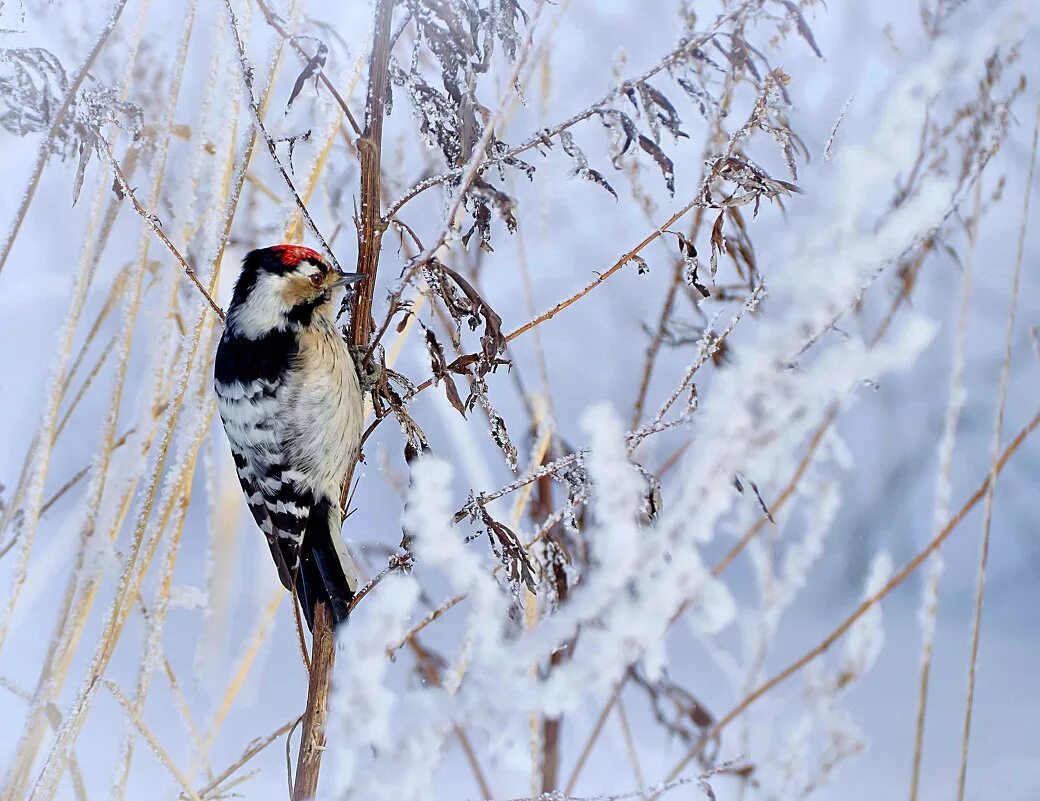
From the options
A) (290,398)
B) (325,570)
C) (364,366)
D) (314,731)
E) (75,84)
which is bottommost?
(314,731)

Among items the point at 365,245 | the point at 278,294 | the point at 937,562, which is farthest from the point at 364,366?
the point at 937,562

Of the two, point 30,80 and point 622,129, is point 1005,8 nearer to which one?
point 622,129

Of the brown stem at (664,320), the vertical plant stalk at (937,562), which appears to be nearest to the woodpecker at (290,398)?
the brown stem at (664,320)

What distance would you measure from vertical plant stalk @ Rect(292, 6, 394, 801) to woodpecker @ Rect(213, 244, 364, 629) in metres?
0.28

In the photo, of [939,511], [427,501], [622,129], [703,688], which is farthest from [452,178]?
[703,688]

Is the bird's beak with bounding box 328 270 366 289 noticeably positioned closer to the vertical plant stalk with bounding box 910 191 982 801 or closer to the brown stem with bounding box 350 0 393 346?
the brown stem with bounding box 350 0 393 346

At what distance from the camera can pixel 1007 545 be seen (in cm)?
268

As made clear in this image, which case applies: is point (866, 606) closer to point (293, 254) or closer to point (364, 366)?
point (364, 366)

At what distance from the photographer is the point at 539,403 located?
1.55 m

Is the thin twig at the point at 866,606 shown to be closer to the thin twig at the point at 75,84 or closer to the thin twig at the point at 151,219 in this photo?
the thin twig at the point at 151,219

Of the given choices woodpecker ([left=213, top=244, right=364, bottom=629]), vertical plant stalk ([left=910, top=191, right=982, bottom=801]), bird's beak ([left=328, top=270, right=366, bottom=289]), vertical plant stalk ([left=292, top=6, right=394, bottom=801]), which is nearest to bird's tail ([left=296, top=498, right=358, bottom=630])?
woodpecker ([left=213, top=244, right=364, bottom=629])

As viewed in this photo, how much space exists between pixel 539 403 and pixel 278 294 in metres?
0.49

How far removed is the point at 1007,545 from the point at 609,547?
2690 millimetres

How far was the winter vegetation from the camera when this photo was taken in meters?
0.43
